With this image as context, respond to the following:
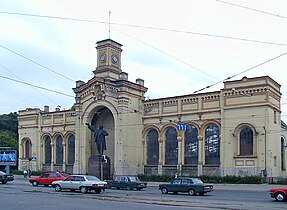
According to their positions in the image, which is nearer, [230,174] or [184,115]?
[230,174]

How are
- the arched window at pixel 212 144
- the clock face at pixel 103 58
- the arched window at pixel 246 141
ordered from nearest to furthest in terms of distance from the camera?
the arched window at pixel 246 141, the arched window at pixel 212 144, the clock face at pixel 103 58

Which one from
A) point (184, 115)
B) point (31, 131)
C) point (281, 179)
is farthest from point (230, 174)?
point (31, 131)

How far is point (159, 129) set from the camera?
50.9m

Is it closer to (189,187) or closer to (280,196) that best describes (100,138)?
(189,187)

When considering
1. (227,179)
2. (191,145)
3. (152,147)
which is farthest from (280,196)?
(152,147)

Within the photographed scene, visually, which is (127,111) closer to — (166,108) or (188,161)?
(166,108)

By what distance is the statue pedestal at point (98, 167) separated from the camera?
51.4 m

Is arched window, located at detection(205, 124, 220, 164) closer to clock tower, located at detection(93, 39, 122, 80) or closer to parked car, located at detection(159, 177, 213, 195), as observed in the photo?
clock tower, located at detection(93, 39, 122, 80)

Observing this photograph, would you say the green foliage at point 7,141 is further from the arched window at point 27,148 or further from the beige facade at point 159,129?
the beige facade at point 159,129

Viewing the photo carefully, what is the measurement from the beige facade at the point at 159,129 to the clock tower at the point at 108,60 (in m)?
0.13

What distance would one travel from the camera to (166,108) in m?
50.8

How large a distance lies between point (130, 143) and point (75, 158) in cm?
889

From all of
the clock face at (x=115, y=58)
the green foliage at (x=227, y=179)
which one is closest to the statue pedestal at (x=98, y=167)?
the green foliage at (x=227, y=179)

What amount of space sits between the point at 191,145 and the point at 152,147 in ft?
19.0
